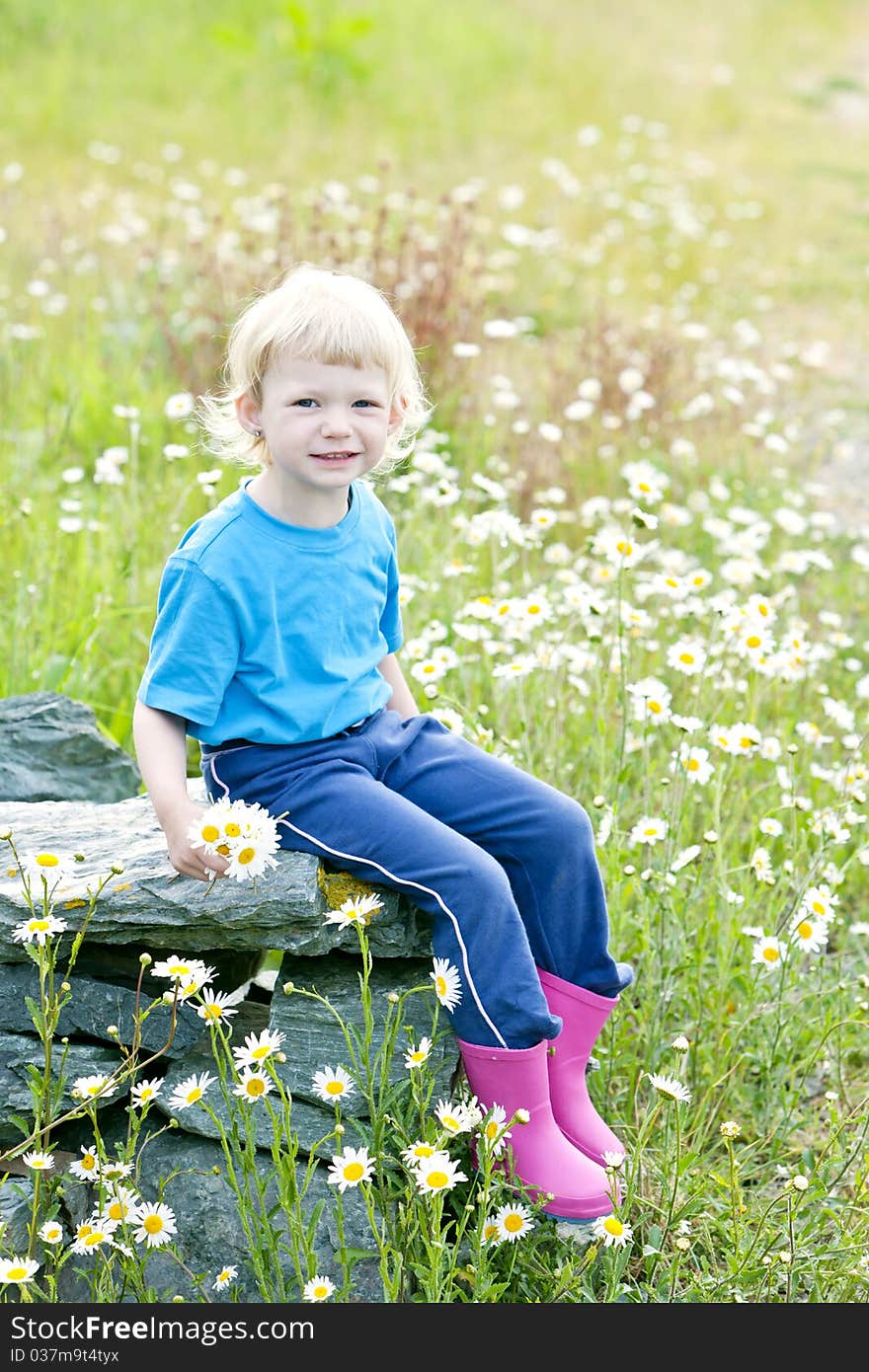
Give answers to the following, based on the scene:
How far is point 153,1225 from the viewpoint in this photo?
2014 mm

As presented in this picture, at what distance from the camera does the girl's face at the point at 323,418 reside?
224 cm

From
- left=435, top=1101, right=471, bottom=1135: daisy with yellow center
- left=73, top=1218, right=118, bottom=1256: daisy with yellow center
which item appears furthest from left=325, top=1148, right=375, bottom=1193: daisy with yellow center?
left=73, top=1218, right=118, bottom=1256: daisy with yellow center

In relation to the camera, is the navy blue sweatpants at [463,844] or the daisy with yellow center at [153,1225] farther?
the navy blue sweatpants at [463,844]

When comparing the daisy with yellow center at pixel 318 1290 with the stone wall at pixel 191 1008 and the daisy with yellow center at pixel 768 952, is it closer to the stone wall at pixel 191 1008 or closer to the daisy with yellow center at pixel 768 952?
the stone wall at pixel 191 1008

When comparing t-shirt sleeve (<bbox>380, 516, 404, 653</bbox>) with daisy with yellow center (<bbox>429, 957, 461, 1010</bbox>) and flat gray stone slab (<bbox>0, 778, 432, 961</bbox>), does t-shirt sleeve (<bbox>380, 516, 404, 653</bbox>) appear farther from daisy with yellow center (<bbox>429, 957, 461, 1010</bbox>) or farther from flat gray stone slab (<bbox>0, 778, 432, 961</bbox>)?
daisy with yellow center (<bbox>429, 957, 461, 1010</bbox>)

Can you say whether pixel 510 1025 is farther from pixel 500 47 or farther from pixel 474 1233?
pixel 500 47

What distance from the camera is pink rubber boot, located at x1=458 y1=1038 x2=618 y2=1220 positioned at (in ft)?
7.22

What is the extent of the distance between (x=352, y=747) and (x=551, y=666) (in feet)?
2.82

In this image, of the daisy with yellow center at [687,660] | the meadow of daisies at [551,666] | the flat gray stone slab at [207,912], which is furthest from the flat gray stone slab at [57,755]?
the daisy with yellow center at [687,660]

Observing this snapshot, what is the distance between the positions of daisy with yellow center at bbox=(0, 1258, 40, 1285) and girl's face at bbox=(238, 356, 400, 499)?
4.08 ft

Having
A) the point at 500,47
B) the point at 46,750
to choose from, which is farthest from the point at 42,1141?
the point at 500,47

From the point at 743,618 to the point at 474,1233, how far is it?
147 cm

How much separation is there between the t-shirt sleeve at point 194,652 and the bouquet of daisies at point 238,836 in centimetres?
29

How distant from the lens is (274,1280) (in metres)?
2.06
